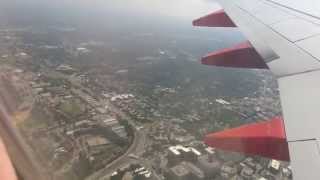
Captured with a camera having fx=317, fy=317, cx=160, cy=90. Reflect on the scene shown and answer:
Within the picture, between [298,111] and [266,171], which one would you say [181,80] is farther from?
[298,111]

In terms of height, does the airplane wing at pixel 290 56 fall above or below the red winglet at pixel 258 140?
above

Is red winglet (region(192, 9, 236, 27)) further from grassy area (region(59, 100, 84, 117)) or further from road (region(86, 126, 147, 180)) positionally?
grassy area (region(59, 100, 84, 117))

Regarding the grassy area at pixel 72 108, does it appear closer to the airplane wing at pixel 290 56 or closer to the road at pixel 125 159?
the road at pixel 125 159

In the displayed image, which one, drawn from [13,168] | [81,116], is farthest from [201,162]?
[13,168]

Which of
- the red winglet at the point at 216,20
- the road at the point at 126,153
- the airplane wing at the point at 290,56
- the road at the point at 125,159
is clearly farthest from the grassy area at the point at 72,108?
the airplane wing at the point at 290,56

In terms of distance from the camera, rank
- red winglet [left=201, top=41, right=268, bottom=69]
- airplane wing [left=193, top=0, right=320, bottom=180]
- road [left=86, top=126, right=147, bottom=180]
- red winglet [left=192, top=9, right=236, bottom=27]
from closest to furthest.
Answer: airplane wing [left=193, top=0, right=320, bottom=180] < red winglet [left=201, top=41, right=268, bottom=69] < red winglet [left=192, top=9, right=236, bottom=27] < road [left=86, top=126, right=147, bottom=180]

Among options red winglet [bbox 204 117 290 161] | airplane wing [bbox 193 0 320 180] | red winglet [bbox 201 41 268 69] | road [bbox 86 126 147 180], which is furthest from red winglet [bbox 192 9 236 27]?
road [bbox 86 126 147 180]
